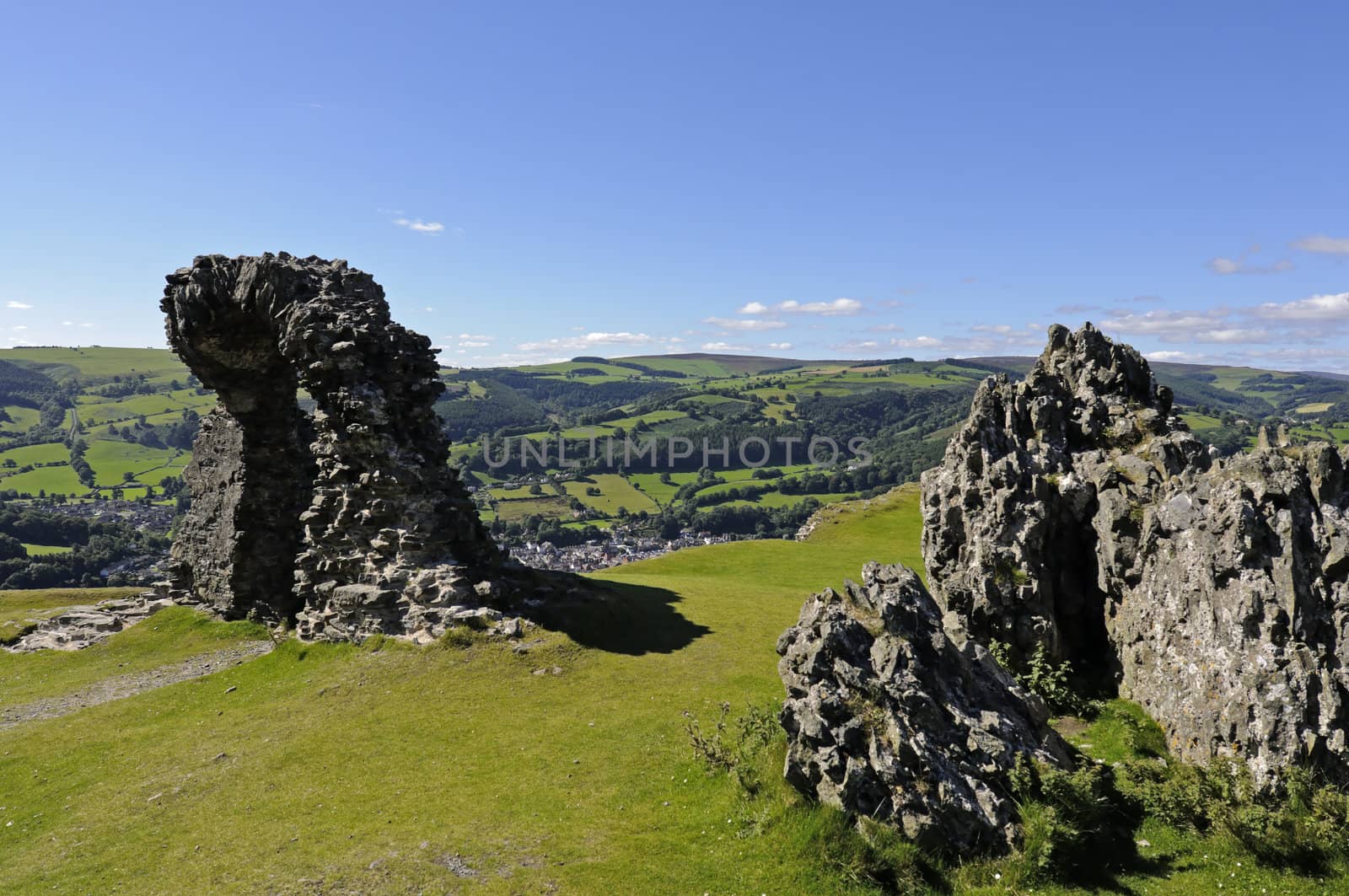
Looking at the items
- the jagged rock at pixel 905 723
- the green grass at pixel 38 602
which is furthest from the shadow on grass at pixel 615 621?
the green grass at pixel 38 602

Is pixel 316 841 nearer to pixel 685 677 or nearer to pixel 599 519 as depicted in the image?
pixel 685 677

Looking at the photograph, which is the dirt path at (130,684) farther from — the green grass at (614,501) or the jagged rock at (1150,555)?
the green grass at (614,501)

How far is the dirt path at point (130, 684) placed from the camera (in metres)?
26.1

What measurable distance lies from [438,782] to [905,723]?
38.9ft

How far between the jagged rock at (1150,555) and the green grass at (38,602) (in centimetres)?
4376

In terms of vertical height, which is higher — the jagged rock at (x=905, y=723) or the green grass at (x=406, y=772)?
the jagged rock at (x=905, y=723)

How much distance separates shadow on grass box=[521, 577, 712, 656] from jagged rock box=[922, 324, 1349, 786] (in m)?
11.0

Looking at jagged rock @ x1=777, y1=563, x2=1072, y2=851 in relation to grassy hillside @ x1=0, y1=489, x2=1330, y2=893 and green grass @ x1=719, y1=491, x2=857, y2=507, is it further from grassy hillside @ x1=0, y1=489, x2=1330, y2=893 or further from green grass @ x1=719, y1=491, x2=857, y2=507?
green grass @ x1=719, y1=491, x2=857, y2=507

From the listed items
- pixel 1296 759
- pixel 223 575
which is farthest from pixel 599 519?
pixel 1296 759

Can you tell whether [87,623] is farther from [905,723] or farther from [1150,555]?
[1150,555]

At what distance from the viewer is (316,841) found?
1616cm

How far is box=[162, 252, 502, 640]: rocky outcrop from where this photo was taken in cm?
2936

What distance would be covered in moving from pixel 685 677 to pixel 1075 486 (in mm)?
14641

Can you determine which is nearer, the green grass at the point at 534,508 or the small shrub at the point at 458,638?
the small shrub at the point at 458,638
